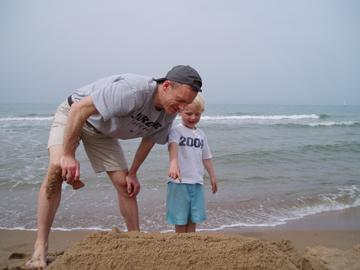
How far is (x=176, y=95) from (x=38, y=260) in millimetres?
1408

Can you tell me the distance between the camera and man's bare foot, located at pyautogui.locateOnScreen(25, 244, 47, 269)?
2285mm

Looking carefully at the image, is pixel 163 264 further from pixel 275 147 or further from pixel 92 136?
pixel 275 147

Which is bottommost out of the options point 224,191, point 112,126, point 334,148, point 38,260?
point 334,148

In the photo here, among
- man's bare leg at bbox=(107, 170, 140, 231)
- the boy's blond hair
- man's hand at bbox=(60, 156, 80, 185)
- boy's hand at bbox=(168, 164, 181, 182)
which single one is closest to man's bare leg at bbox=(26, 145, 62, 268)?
man's hand at bbox=(60, 156, 80, 185)

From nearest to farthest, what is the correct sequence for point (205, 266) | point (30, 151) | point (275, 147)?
point (205, 266) < point (30, 151) < point (275, 147)

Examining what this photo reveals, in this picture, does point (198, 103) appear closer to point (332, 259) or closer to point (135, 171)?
point (135, 171)

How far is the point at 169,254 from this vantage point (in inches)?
69.6

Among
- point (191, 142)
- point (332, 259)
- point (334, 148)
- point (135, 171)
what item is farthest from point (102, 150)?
point (334, 148)

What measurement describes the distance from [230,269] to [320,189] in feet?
15.7

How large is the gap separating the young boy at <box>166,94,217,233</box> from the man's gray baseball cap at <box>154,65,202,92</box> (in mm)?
751

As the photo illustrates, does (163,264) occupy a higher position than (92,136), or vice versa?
(92,136)

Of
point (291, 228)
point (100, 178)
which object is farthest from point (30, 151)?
point (291, 228)

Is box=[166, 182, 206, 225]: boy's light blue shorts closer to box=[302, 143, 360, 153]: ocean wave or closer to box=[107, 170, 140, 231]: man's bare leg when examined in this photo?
box=[107, 170, 140, 231]: man's bare leg

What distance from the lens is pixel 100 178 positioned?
653 cm
